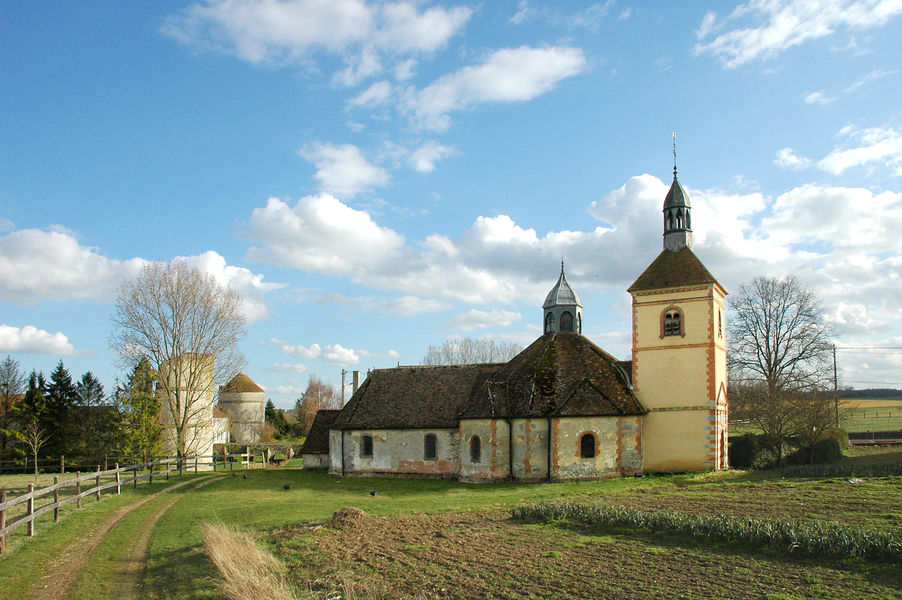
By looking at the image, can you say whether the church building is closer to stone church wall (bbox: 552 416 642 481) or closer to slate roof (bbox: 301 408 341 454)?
stone church wall (bbox: 552 416 642 481)

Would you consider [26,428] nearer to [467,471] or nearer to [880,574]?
[467,471]

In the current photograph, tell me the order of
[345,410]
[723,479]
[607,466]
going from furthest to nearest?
[345,410] → [607,466] → [723,479]

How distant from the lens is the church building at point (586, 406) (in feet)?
96.4

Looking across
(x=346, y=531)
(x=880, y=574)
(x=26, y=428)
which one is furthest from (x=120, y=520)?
(x=26, y=428)

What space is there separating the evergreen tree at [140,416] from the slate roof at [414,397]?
10.5m

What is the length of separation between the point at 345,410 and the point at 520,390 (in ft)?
35.0

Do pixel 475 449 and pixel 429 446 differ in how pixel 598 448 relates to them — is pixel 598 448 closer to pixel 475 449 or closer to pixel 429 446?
pixel 475 449

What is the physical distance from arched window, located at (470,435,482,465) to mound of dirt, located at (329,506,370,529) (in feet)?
40.5

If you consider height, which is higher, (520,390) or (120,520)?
(520,390)

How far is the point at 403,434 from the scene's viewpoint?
1325 inches

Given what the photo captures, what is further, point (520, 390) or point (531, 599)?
point (520, 390)

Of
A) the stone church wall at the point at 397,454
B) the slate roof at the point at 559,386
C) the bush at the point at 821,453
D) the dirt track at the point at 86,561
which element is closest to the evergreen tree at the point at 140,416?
the stone church wall at the point at 397,454

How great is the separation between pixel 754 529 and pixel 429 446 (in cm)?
2055

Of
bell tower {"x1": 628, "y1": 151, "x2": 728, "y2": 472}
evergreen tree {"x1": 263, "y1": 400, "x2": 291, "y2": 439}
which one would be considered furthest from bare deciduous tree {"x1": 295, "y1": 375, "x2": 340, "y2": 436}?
bell tower {"x1": 628, "y1": 151, "x2": 728, "y2": 472}
